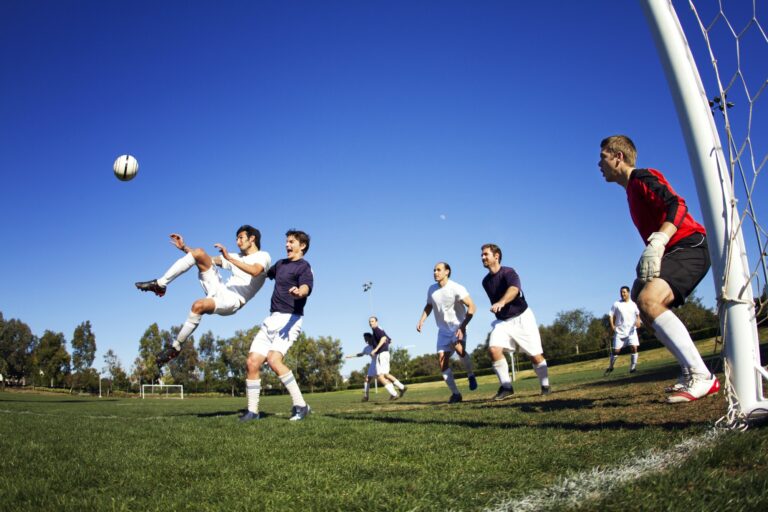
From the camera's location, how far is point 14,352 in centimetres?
8681

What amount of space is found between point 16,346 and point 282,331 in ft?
332

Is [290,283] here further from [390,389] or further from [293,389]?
[390,389]

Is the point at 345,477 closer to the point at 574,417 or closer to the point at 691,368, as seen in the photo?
the point at 574,417

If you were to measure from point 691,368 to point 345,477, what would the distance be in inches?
127

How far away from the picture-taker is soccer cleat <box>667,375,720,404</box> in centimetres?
431

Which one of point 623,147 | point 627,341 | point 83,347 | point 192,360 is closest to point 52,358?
point 83,347

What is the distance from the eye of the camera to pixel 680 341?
436 centimetres

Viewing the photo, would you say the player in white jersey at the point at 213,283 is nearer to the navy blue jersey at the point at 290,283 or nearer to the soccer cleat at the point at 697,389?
the navy blue jersey at the point at 290,283

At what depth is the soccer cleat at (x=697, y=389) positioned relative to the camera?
170 inches

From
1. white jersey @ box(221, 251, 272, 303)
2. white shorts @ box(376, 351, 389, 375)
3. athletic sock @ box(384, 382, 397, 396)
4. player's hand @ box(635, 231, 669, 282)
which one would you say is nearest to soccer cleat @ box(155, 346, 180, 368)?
white jersey @ box(221, 251, 272, 303)

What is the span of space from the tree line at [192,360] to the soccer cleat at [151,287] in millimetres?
66584

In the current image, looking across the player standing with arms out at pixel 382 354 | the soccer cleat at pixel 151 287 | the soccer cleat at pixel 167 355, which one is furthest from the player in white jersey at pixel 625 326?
the soccer cleat at pixel 151 287

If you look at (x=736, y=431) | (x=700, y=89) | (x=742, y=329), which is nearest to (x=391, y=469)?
(x=736, y=431)

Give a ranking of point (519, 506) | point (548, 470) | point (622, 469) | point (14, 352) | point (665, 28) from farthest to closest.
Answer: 1. point (14, 352)
2. point (665, 28)
3. point (548, 470)
4. point (622, 469)
5. point (519, 506)
